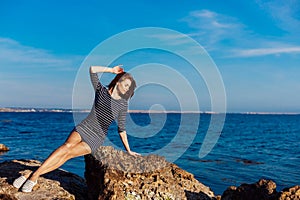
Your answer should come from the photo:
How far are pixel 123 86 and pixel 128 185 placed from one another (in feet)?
7.27

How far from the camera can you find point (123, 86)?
7773 millimetres

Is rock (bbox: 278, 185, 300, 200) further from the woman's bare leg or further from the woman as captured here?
the woman's bare leg

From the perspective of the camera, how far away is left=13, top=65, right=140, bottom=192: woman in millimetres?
7723

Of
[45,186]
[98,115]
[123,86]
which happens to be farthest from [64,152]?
[123,86]

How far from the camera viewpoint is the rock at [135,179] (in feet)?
24.5

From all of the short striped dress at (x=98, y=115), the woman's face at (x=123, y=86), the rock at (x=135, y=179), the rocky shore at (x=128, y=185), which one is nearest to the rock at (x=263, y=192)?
the rocky shore at (x=128, y=185)

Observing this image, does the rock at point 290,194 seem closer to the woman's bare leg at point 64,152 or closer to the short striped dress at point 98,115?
the short striped dress at point 98,115

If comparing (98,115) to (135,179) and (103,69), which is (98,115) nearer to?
(103,69)

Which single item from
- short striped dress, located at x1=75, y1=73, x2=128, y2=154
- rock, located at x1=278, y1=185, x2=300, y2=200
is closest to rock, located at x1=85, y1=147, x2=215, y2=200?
short striped dress, located at x1=75, y1=73, x2=128, y2=154

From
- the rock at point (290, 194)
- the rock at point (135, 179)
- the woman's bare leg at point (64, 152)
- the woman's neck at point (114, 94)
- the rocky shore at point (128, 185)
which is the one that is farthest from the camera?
the woman's neck at point (114, 94)

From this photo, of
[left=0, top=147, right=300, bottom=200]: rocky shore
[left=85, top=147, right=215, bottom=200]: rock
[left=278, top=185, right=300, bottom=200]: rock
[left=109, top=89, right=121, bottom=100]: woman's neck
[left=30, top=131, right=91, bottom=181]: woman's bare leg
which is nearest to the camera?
[left=278, top=185, right=300, bottom=200]: rock

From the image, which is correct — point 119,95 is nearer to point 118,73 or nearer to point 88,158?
point 118,73

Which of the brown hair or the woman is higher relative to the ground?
the brown hair

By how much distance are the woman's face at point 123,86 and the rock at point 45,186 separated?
2696mm
